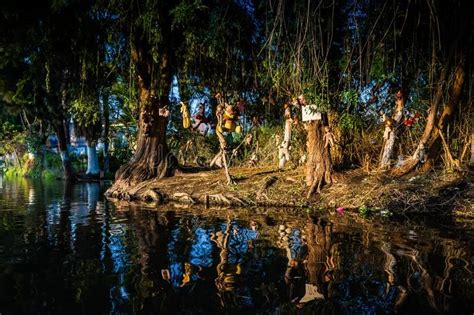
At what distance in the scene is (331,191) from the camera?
32.4 feet

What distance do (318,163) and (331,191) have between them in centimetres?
81

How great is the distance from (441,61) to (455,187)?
2757mm

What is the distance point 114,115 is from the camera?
21.4 meters

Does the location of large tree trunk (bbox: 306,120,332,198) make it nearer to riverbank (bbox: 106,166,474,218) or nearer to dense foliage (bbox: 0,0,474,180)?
riverbank (bbox: 106,166,474,218)

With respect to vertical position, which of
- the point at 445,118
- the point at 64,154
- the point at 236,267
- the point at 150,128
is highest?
the point at 150,128

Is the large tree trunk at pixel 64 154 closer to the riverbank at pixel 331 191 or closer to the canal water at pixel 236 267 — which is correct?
the riverbank at pixel 331 191

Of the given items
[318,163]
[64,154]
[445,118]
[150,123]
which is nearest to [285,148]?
[318,163]

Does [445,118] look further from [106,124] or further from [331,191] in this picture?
[106,124]

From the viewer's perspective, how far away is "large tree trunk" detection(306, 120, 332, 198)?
402 inches

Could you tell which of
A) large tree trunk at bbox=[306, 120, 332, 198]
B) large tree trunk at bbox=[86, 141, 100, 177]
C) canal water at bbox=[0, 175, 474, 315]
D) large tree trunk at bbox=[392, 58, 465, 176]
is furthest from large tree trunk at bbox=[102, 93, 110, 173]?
large tree trunk at bbox=[392, 58, 465, 176]

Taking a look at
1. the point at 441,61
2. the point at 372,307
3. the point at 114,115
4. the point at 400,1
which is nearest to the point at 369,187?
the point at 441,61

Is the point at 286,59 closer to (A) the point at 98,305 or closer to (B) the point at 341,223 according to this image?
(B) the point at 341,223

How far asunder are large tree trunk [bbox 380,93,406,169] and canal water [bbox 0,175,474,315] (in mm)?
3655

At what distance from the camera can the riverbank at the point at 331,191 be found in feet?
28.0
